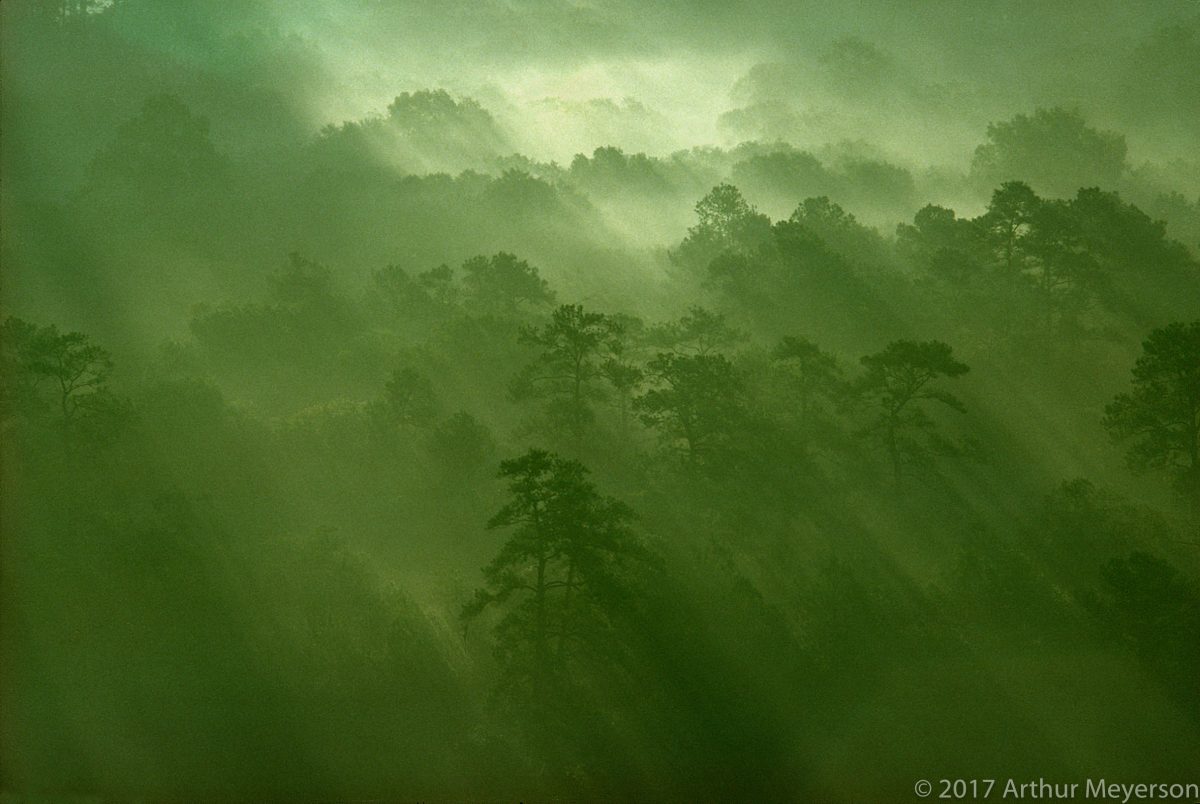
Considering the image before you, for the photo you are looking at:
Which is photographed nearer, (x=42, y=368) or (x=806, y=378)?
(x=42, y=368)

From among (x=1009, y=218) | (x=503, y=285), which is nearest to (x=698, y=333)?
(x=503, y=285)

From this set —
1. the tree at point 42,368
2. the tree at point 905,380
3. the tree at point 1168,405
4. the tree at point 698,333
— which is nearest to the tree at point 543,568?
the tree at point 905,380

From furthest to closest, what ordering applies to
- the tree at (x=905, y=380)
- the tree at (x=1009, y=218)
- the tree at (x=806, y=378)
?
the tree at (x=1009, y=218), the tree at (x=806, y=378), the tree at (x=905, y=380)

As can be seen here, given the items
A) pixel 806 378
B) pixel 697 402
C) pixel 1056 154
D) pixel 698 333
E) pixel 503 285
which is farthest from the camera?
pixel 1056 154

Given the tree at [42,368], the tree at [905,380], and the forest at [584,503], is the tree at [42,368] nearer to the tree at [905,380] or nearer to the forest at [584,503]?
the forest at [584,503]

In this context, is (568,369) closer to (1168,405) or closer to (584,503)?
(584,503)

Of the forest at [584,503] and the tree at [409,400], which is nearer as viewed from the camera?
the forest at [584,503]

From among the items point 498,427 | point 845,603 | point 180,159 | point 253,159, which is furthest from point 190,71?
point 845,603
